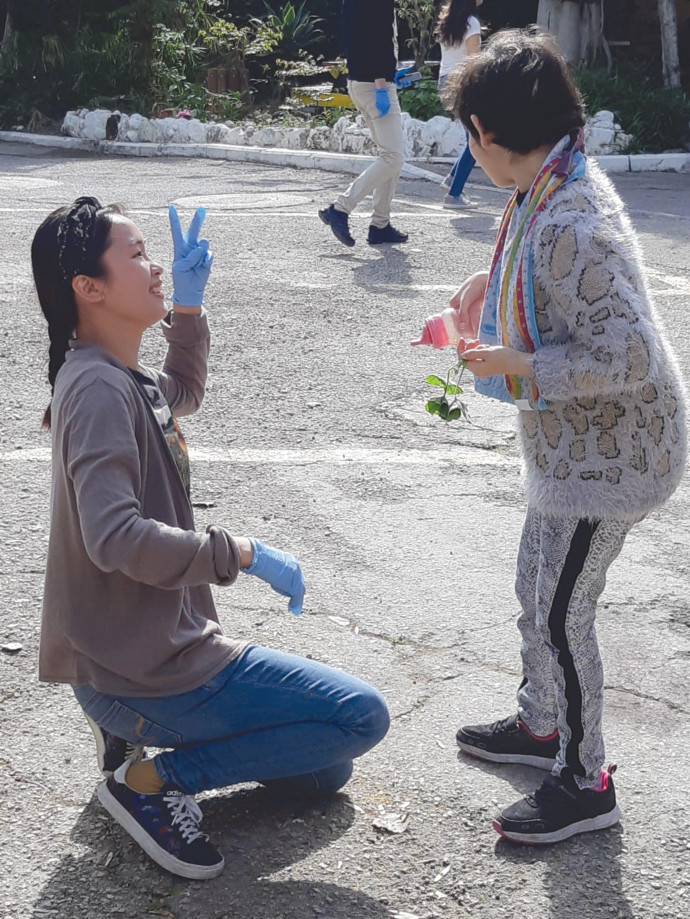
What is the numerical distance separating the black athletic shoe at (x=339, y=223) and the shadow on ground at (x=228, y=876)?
20.0 feet

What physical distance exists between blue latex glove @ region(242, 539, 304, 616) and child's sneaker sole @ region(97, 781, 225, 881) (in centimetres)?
55

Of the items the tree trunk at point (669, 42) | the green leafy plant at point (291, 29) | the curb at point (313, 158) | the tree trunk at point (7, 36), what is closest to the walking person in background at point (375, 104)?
the curb at point (313, 158)

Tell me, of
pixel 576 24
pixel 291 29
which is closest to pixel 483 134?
pixel 576 24

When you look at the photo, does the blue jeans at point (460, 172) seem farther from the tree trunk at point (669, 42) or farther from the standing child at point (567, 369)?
the standing child at point (567, 369)

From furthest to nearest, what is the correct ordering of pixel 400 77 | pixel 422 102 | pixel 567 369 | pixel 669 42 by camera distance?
1. pixel 669 42
2. pixel 422 102
3. pixel 400 77
4. pixel 567 369

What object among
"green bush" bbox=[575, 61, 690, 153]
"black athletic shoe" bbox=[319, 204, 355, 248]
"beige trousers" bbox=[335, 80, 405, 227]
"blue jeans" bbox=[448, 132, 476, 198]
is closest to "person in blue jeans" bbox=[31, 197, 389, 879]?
"black athletic shoe" bbox=[319, 204, 355, 248]

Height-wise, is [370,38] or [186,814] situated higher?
[370,38]

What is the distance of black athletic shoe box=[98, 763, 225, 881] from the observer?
245cm

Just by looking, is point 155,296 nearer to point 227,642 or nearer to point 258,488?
point 227,642

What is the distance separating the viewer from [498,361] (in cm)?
250

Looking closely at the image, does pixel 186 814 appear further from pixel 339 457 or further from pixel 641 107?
pixel 641 107

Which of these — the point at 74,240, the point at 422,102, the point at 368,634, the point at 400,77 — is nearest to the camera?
the point at 74,240

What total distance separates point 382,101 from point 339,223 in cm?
93

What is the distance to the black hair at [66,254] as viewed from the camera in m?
2.53
